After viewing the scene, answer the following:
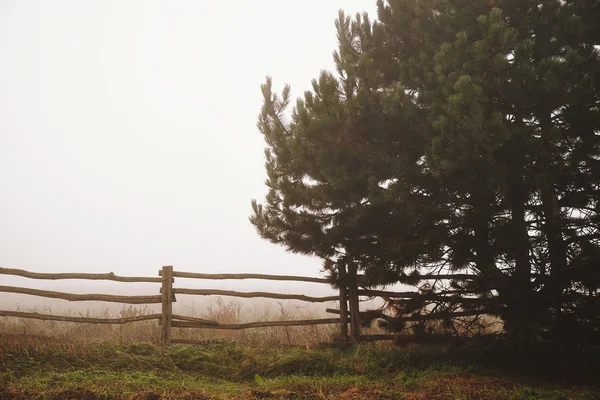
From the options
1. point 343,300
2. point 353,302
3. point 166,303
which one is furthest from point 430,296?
point 166,303

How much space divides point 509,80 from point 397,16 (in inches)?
108

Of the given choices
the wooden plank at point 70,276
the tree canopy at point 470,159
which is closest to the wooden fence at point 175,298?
the wooden plank at point 70,276

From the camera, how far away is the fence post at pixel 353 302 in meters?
8.26

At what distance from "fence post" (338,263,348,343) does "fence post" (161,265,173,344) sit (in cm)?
344

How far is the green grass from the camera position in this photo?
4.85 metres

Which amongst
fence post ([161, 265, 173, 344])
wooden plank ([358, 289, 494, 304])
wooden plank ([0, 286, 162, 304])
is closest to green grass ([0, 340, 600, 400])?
wooden plank ([358, 289, 494, 304])

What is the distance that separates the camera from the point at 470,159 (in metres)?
6.06

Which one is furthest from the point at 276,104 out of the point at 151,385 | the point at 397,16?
the point at 151,385

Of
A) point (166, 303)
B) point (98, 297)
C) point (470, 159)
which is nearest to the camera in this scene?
point (470, 159)

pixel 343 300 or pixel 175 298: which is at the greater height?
pixel 175 298

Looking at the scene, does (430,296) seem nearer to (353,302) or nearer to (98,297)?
(353,302)

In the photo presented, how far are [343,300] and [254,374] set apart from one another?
2.88 metres

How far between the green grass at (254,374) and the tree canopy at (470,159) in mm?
1122

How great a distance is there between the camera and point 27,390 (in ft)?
15.8
